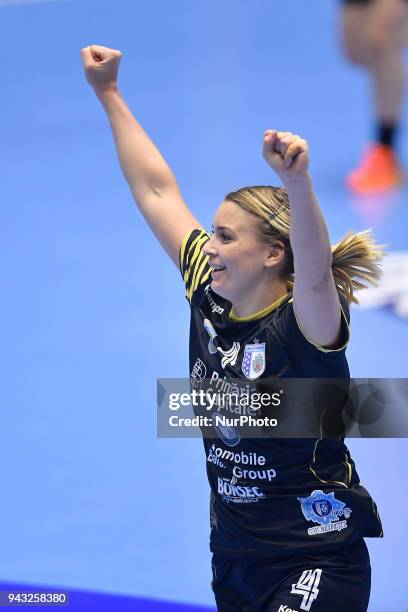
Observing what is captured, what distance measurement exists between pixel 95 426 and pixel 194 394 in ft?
6.15

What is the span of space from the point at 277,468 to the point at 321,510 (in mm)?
156

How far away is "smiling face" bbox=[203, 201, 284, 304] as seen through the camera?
2893 millimetres

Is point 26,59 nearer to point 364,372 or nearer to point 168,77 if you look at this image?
point 168,77

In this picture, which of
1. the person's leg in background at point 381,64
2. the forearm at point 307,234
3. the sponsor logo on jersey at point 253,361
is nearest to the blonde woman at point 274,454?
the sponsor logo on jersey at point 253,361

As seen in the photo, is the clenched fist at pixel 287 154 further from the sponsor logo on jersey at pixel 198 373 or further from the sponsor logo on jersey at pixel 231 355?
the sponsor logo on jersey at pixel 198 373

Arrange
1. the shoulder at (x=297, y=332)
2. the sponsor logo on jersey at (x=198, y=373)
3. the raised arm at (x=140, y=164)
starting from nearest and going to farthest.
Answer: the shoulder at (x=297, y=332) → the sponsor logo on jersey at (x=198, y=373) → the raised arm at (x=140, y=164)

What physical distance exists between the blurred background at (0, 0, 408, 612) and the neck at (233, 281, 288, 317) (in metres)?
1.32

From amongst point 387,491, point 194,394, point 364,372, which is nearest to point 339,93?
point 364,372

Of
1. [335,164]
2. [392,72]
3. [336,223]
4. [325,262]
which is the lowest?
[325,262]

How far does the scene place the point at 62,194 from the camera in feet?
24.2

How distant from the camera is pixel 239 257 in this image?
288 cm

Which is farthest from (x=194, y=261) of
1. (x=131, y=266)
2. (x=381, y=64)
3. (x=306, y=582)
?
(x=381, y=64)

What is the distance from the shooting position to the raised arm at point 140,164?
133 inches

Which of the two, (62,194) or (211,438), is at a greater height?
(62,194)
